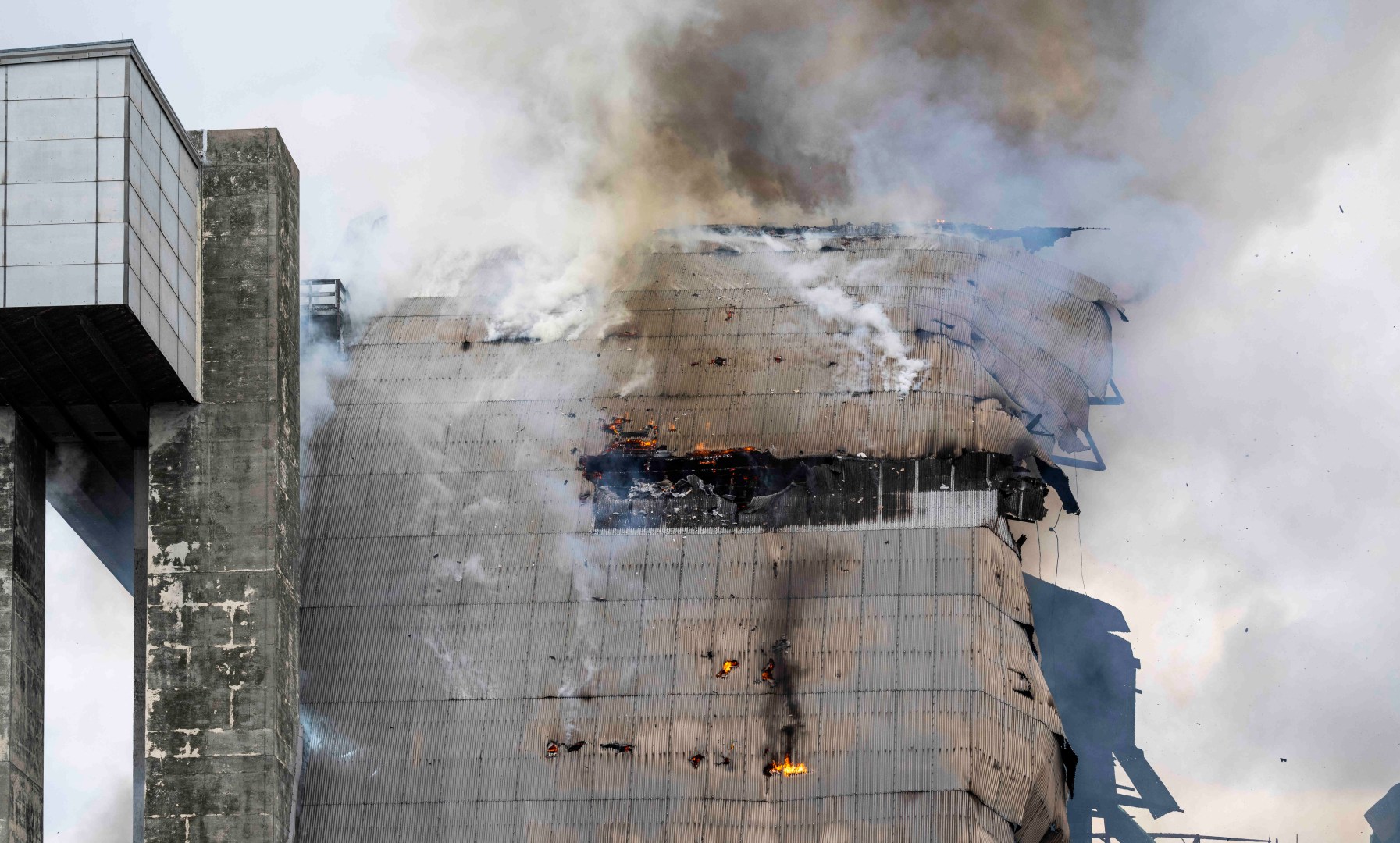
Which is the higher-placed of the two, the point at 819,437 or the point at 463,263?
the point at 463,263

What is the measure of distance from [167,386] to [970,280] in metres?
31.5

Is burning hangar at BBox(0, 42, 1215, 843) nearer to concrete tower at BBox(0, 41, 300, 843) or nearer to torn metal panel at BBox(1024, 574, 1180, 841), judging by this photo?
concrete tower at BBox(0, 41, 300, 843)

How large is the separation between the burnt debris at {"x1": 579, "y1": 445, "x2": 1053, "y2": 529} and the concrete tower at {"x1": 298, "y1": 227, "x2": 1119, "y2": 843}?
10cm

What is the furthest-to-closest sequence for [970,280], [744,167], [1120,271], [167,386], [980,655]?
[744,167]
[1120,271]
[970,280]
[980,655]
[167,386]

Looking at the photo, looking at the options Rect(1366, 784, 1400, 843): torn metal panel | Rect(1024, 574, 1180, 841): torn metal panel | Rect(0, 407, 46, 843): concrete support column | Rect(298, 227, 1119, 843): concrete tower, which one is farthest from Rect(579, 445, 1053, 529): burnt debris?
Rect(1366, 784, 1400, 843): torn metal panel

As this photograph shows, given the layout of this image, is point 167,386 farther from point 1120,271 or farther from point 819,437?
point 1120,271

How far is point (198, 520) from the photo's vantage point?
57312 mm

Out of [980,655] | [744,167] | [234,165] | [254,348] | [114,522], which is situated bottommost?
[980,655]

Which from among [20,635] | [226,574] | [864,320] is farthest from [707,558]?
[20,635]

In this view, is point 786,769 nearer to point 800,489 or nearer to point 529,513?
point 800,489

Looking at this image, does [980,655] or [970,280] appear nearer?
[980,655]

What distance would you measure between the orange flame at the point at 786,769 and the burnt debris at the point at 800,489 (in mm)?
8902

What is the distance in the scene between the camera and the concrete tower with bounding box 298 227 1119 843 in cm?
6053

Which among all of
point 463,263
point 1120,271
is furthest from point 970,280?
point 463,263
